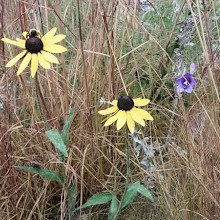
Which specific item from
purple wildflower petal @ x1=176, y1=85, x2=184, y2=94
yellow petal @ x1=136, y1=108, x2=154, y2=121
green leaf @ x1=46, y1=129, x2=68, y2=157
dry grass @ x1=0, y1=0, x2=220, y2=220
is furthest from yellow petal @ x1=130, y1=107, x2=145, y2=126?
purple wildflower petal @ x1=176, y1=85, x2=184, y2=94

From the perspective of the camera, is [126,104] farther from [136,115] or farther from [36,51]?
[36,51]

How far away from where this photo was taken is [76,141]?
48.8 inches

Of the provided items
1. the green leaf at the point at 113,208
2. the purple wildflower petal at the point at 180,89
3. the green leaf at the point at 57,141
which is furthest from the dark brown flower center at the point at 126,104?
the purple wildflower petal at the point at 180,89

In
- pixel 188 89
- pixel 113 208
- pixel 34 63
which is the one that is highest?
pixel 34 63

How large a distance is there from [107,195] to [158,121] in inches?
17.7

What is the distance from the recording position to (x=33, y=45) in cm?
82

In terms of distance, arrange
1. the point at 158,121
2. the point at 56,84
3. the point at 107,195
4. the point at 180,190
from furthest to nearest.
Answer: the point at 158,121 → the point at 56,84 → the point at 180,190 → the point at 107,195

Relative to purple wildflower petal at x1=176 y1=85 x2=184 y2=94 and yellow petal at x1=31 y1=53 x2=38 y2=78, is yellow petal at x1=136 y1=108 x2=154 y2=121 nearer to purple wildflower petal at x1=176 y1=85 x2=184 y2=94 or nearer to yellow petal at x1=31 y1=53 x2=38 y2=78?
yellow petal at x1=31 y1=53 x2=38 y2=78

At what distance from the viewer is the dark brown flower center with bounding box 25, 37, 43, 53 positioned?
32.4 inches

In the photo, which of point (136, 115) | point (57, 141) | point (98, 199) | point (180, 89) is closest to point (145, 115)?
point (136, 115)

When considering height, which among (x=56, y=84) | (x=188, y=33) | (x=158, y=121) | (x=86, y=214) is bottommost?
(x=86, y=214)

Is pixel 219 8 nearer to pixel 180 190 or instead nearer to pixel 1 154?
pixel 180 190

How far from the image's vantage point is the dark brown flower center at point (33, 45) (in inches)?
32.4

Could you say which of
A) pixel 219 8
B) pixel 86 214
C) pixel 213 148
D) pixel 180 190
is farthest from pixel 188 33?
pixel 219 8
